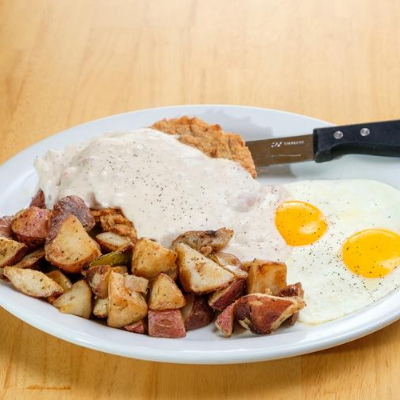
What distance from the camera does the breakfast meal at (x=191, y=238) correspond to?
2.76 meters

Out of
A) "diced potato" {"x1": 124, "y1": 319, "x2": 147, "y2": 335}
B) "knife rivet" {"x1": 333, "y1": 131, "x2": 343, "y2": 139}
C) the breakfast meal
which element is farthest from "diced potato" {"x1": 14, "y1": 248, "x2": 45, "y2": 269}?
"knife rivet" {"x1": 333, "y1": 131, "x2": 343, "y2": 139}

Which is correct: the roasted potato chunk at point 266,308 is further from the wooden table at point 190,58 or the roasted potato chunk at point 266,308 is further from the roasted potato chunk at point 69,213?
the wooden table at point 190,58

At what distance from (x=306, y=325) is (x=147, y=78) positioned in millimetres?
2442

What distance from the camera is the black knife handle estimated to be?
3652 mm

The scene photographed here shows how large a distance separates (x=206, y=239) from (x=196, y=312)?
0.35 m

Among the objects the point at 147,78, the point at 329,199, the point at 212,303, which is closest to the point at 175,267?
the point at 212,303

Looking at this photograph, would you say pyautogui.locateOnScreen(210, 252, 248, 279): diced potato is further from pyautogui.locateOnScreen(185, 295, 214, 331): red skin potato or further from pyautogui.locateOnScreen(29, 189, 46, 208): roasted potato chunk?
pyautogui.locateOnScreen(29, 189, 46, 208): roasted potato chunk

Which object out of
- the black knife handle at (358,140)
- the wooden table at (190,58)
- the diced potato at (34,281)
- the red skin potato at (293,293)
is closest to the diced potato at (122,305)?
the diced potato at (34,281)

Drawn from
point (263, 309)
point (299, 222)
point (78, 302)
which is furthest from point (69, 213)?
point (299, 222)

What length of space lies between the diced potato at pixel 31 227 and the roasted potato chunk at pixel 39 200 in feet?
1.51

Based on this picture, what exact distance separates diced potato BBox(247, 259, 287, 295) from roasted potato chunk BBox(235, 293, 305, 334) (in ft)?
0.40

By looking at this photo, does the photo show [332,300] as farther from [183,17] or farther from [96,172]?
[183,17]

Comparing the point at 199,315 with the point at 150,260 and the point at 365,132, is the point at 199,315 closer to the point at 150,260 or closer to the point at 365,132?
the point at 150,260

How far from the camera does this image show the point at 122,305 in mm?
2717
